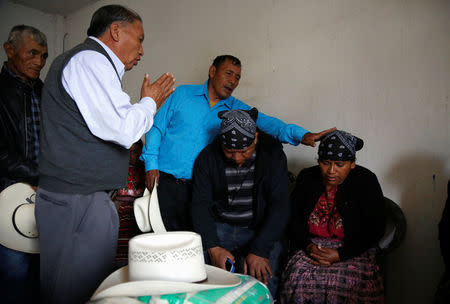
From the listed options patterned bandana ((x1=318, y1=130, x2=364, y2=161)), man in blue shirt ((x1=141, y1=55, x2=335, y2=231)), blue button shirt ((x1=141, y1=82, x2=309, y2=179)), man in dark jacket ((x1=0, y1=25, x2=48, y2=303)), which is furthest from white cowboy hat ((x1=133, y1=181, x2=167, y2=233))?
patterned bandana ((x1=318, y1=130, x2=364, y2=161))

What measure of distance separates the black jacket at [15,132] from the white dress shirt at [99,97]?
3.49 ft

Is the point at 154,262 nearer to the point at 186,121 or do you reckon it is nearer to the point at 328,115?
the point at 186,121

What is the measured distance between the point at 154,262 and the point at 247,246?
125 cm

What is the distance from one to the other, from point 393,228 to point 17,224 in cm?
227

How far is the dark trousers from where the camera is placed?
2.57 meters

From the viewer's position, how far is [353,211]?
7.05ft

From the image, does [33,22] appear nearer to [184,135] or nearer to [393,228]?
[184,135]

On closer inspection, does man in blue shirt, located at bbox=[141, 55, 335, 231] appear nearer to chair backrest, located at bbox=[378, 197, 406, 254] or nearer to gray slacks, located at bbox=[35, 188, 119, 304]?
chair backrest, located at bbox=[378, 197, 406, 254]

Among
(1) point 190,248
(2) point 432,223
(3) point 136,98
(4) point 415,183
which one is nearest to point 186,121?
(1) point 190,248

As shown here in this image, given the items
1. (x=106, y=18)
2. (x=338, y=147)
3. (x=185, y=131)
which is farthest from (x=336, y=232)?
(x=106, y=18)

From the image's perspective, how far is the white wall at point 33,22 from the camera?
512 centimetres

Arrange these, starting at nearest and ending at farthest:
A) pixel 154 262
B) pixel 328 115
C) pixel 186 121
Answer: pixel 154 262 < pixel 186 121 < pixel 328 115

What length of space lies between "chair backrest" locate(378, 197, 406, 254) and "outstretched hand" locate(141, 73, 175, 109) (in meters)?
1.55

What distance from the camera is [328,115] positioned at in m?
2.87
